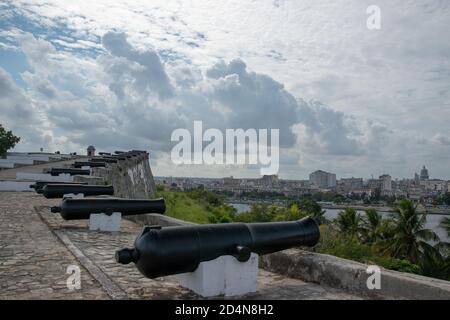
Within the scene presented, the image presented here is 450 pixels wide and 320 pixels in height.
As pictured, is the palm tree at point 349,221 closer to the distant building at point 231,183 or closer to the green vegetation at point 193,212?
the green vegetation at point 193,212

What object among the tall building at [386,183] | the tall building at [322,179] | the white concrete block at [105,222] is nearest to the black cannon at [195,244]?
the white concrete block at [105,222]

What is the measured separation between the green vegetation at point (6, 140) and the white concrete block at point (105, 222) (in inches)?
1221

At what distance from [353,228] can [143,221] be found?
72.4 ft

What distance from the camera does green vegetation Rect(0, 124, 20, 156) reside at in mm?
35406

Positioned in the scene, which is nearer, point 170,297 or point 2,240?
point 170,297

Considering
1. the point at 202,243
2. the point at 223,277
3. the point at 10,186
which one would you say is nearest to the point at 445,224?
the point at 10,186

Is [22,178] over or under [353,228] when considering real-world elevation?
over

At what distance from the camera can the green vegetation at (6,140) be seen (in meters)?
35.4

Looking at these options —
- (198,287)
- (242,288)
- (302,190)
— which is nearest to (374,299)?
(242,288)

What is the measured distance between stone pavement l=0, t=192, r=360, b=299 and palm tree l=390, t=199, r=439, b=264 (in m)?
20.3

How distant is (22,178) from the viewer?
1956 cm

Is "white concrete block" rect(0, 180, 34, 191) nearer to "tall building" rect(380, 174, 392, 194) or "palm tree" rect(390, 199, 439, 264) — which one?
"palm tree" rect(390, 199, 439, 264)

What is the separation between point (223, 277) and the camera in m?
4.02
